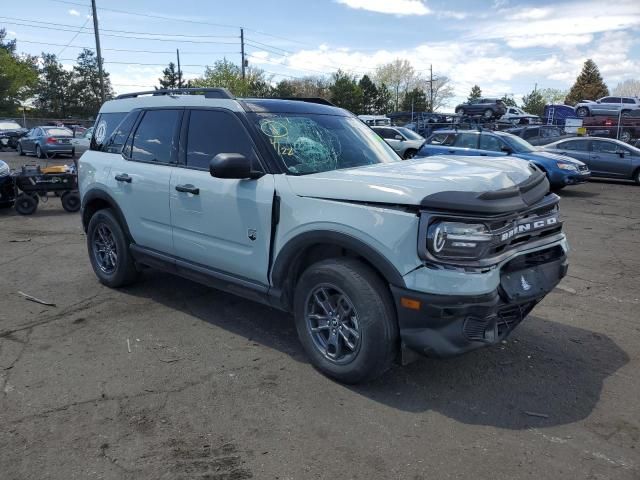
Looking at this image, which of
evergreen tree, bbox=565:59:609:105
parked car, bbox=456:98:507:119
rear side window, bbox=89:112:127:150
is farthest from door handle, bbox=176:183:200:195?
evergreen tree, bbox=565:59:609:105

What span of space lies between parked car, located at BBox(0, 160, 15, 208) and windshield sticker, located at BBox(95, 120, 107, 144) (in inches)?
243

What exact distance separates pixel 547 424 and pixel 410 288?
115cm

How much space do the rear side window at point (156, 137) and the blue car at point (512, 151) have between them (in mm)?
10224

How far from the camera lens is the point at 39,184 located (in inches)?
421

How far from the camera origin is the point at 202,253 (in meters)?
4.46

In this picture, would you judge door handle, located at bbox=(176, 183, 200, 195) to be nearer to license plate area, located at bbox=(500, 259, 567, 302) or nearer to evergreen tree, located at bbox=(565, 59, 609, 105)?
license plate area, located at bbox=(500, 259, 567, 302)

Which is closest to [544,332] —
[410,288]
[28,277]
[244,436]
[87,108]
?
[410,288]

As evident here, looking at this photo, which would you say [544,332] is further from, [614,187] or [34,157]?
[34,157]

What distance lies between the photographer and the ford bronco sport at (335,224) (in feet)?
10.2

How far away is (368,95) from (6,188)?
68003mm

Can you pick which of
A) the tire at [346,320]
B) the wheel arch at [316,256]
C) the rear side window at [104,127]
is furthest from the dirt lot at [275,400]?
the rear side window at [104,127]

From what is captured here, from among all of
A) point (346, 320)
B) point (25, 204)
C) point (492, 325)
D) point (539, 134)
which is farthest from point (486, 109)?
point (492, 325)

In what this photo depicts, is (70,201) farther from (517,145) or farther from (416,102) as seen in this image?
(416,102)

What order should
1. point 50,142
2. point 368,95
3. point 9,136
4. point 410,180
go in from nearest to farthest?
point 410,180
point 50,142
point 9,136
point 368,95
